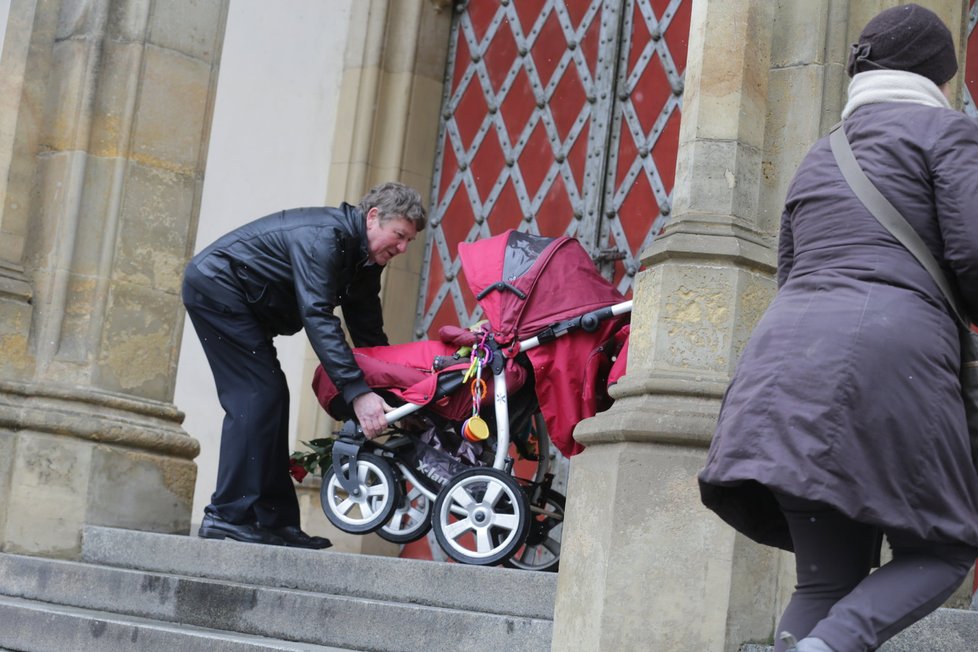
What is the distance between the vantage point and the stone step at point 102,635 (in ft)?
18.2

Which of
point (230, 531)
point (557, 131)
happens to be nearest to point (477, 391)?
point (230, 531)

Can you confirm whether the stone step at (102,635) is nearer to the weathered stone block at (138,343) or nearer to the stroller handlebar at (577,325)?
the weathered stone block at (138,343)

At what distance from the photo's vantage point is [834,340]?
3369mm

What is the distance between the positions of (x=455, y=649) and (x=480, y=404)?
1336 millimetres

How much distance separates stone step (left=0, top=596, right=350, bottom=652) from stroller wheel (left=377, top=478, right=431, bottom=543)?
88 cm

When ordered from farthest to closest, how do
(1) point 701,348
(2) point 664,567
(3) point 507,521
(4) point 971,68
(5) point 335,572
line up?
(4) point 971,68 < (3) point 507,521 < (5) point 335,572 < (1) point 701,348 < (2) point 664,567

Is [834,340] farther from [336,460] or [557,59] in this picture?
[557,59]

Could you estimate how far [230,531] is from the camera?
680cm

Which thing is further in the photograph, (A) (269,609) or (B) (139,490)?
(B) (139,490)

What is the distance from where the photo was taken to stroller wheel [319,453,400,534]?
648 cm

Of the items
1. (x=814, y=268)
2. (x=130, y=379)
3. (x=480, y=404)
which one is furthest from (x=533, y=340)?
(x=814, y=268)

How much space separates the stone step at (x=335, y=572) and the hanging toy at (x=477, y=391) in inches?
25.8

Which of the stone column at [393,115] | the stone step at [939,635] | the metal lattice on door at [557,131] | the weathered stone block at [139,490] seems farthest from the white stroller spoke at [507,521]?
the stone column at [393,115]

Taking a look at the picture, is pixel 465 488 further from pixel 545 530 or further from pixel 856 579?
pixel 856 579
